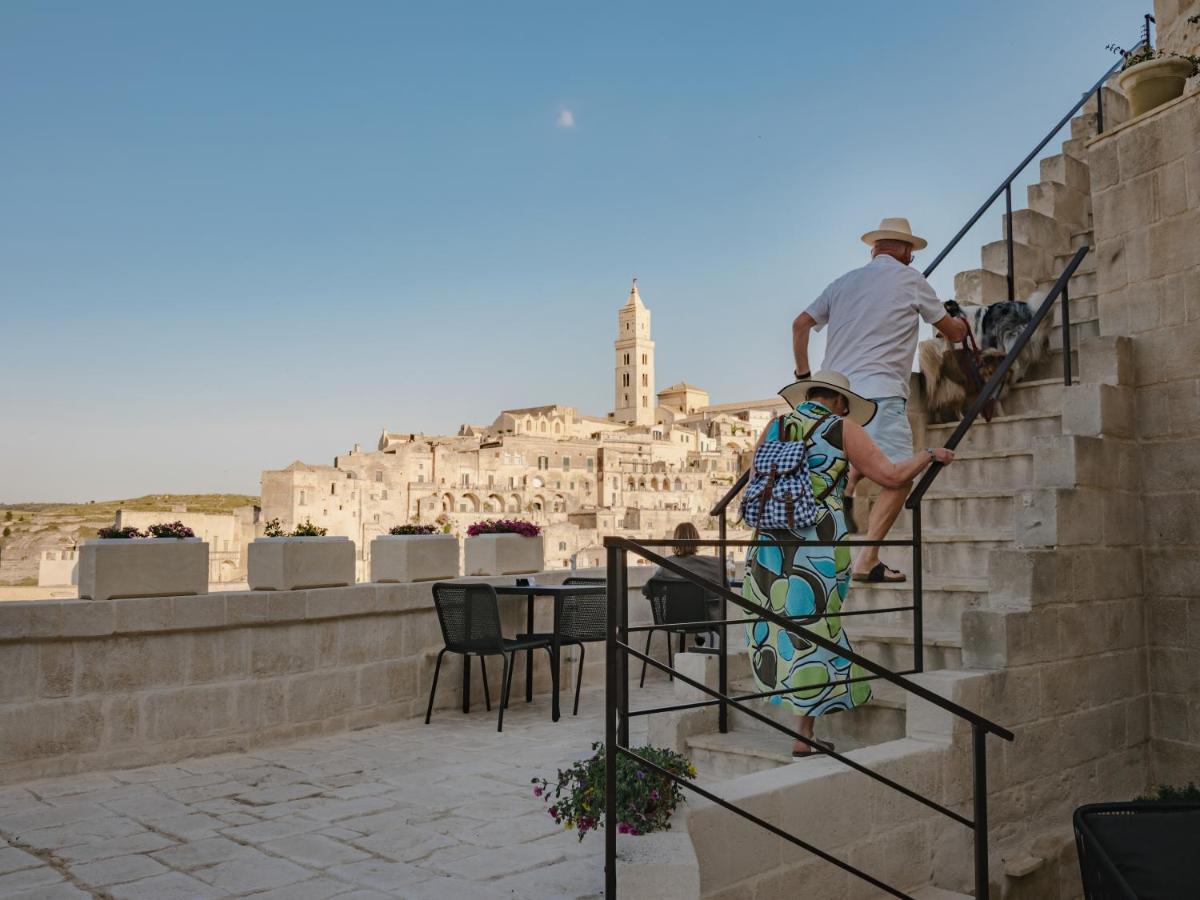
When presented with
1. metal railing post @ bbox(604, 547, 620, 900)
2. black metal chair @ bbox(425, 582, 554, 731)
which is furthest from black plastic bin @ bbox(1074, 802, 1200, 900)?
black metal chair @ bbox(425, 582, 554, 731)

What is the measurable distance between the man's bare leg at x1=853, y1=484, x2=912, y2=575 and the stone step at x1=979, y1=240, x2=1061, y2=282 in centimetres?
501

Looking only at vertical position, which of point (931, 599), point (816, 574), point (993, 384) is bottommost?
point (931, 599)

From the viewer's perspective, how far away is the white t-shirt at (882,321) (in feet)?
19.5

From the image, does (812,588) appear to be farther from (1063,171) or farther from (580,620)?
(1063,171)

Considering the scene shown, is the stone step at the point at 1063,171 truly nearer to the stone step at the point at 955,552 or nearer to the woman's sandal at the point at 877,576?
the stone step at the point at 955,552

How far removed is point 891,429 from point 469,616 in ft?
11.5

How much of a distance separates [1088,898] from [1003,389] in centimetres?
512

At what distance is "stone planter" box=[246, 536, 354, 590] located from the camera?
7.04 metres

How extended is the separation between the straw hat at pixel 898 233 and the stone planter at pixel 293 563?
4.43m

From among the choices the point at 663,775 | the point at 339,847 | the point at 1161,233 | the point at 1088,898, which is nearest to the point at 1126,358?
the point at 1161,233

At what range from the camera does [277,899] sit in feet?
12.6

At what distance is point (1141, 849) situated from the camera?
2975mm

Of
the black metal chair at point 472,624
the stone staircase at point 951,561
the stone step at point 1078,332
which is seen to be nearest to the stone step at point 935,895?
the stone staircase at point 951,561

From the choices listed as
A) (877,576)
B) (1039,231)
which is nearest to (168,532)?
(877,576)
